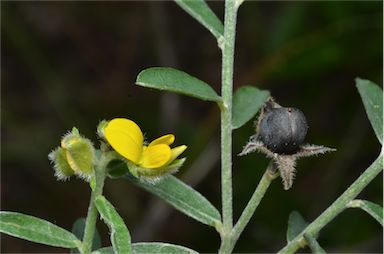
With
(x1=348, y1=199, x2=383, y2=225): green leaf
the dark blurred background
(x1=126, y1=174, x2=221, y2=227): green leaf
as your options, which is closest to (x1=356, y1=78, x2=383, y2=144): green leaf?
(x1=348, y1=199, x2=383, y2=225): green leaf

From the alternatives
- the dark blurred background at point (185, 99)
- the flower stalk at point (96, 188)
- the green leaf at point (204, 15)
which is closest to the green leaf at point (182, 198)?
the flower stalk at point (96, 188)

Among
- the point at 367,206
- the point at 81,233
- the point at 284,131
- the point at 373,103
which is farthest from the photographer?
the point at 373,103

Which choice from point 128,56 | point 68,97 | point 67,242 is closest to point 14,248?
point 68,97

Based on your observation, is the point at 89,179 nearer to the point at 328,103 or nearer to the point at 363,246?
the point at 363,246

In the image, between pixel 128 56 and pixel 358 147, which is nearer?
pixel 358 147

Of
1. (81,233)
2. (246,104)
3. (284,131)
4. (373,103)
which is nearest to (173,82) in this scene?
(284,131)

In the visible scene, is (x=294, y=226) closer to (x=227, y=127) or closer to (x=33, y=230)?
(x=227, y=127)
